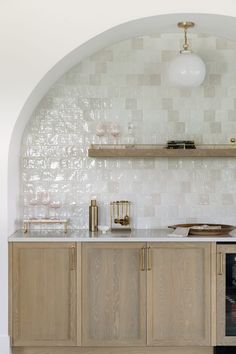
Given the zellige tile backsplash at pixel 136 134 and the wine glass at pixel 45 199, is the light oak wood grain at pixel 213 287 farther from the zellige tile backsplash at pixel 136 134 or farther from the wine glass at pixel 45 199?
the wine glass at pixel 45 199

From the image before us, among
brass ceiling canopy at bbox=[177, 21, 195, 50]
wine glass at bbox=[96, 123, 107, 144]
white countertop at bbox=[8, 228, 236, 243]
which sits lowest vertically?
white countertop at bbox=[8, 228, 236, 243]

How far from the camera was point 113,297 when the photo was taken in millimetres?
3963

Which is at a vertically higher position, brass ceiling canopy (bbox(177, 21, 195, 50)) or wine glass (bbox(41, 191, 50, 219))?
brass ceiling canopy (bbox(177, 21, 195, 50))

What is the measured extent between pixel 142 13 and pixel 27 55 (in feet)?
2.86

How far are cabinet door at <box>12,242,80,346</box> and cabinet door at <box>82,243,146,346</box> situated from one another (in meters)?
0.10

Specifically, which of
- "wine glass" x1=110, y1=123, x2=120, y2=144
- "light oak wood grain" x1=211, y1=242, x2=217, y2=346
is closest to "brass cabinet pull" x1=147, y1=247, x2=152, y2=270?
"light oak wood grain" x1=211, y1=242, x2=217, y2=346

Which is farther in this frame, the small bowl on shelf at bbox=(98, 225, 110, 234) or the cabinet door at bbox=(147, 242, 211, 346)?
the small bowl on shelf at bbox=(98, 225, 110, 234)

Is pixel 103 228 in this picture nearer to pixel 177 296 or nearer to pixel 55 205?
pixel 55 205

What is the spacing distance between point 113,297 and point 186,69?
1.73 metres

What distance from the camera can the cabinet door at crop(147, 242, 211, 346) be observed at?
3.94 metres

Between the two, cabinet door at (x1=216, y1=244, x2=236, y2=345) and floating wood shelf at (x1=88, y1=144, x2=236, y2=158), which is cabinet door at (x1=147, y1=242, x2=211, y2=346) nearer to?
cabinet door at (x1=216, y1=244, x2=236, y2=345)

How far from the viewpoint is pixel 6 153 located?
3998 mm

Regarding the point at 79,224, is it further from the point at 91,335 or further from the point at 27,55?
the point at 27,55

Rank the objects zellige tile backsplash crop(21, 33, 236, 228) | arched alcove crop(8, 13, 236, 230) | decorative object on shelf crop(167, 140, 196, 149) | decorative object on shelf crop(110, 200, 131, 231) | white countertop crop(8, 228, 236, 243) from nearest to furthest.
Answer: white countertop crop(8, 228, 236, 243), arched alcove crop(8, 13, 236, 230), decorative object on shelf crop(167, 140, 196, 149), decorative object on shelf crop(110, 200, 131, 231), zellige tile backsplash crop(21, 33, 236, 228)
